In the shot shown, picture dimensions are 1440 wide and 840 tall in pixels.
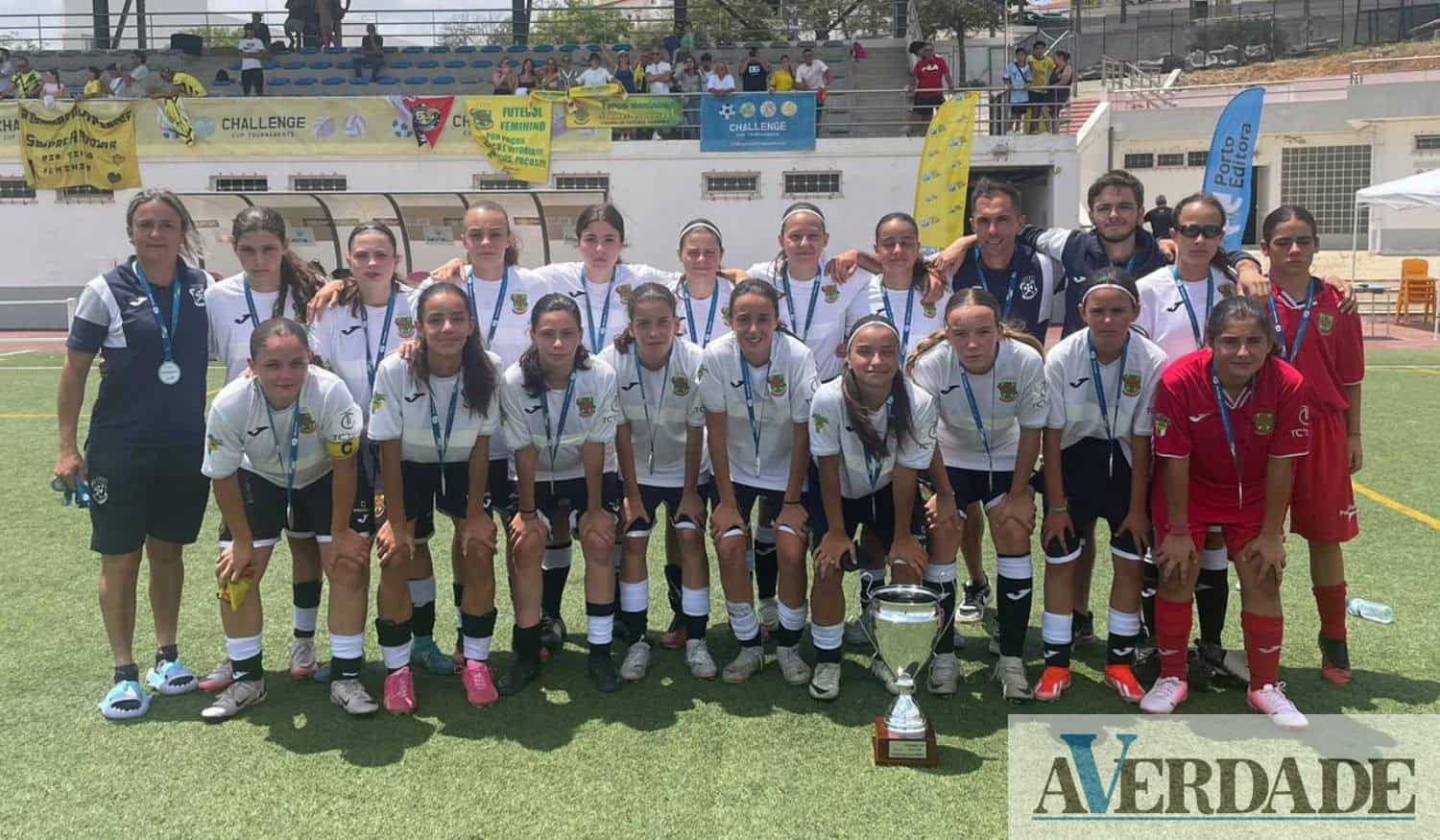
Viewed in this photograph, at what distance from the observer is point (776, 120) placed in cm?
2191

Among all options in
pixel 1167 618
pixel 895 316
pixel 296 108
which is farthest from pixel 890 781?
pixel 296 108

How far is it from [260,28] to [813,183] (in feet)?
48.8

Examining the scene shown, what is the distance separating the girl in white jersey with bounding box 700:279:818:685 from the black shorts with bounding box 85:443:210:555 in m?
2.08

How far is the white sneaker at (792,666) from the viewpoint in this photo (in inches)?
167

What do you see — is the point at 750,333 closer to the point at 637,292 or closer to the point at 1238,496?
the point at 637,292

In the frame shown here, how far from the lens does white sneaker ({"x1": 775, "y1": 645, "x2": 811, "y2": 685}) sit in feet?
13.9

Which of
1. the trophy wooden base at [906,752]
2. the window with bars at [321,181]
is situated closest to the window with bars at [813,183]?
the window with bars at [321,181]

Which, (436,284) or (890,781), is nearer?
(890,781)

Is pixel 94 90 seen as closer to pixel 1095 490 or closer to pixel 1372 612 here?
pixel 1095 490

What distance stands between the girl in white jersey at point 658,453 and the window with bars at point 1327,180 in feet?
94.2

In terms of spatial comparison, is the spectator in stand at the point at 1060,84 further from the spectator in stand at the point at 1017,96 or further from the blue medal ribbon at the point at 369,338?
the blue medal ribbon at the point at 369,338

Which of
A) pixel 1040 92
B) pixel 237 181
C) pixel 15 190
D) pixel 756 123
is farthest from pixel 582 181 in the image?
pixel 15 190

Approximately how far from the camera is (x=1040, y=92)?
73.2 feet

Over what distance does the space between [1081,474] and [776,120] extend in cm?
1884
